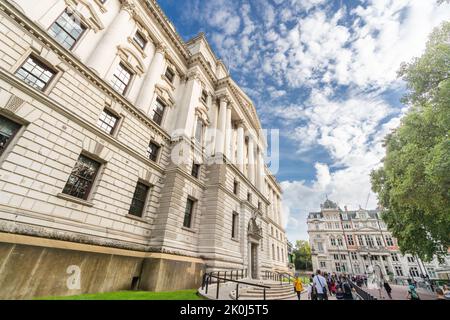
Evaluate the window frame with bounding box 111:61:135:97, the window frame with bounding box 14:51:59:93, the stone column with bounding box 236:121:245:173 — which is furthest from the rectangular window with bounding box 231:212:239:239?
the window frame with bounding box 14:51:59:93

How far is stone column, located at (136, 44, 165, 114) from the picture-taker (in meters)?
15.0

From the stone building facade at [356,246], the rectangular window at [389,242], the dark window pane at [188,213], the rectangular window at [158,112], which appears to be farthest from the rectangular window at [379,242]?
the rectangular window at [158,112]

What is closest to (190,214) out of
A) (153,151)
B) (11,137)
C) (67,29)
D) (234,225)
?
(234,225)

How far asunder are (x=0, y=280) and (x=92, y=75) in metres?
9.85

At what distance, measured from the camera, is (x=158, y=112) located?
17078 mm

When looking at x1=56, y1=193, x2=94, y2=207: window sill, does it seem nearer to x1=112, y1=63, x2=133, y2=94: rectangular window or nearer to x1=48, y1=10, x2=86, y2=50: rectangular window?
x1=112, y1=63, x2=133, y2=94: rectangular window

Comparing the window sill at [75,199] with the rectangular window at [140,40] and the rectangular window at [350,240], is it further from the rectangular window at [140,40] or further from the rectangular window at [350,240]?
the rectangular window at [350,240]

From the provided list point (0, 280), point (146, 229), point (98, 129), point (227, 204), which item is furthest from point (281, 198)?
point (0, 280)

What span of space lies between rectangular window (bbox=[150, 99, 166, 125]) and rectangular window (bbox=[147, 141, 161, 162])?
2.18 meters

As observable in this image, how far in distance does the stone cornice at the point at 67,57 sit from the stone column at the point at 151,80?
1023mm

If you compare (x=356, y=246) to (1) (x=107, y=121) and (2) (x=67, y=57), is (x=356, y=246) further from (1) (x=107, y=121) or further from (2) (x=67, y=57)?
(2) (x=67, y=57)

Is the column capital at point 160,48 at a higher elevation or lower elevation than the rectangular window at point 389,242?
higher

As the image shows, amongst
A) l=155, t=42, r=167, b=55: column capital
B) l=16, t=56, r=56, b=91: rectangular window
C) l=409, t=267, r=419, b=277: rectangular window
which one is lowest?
l=409, t=267, r=419, b=277: rectangular window

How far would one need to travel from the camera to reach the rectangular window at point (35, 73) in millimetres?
9062
